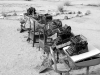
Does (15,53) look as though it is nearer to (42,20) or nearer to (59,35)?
(42,20)

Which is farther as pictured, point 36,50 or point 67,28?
point 36,50

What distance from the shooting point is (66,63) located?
5.56m

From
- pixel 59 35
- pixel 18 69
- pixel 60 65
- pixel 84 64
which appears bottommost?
pixel 18 69

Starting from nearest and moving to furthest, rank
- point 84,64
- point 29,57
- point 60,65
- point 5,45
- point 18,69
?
point 84,64 < point 60,65 < point 18,69 < point 29,57 < point 5,45

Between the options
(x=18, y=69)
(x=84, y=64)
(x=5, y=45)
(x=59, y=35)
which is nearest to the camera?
(x=84, y=64)

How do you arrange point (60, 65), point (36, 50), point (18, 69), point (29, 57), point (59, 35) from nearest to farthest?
point (60, 65), point (59, 35), point (18, 69), point (29, 57), point (36, 50)

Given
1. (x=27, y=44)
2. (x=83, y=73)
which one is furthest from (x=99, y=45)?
(x=27, y=44)

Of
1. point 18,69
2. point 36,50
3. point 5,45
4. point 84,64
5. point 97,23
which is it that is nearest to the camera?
point 84,64

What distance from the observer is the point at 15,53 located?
317 inches

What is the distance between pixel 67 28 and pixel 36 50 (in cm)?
264

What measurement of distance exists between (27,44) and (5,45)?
1041mm

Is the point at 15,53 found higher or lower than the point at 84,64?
lower

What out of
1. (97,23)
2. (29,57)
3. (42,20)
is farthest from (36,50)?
(97,23)

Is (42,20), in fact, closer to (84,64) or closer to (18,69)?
(18,69)
